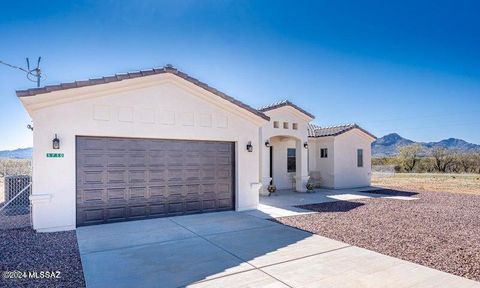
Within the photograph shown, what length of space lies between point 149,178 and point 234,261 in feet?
16.7

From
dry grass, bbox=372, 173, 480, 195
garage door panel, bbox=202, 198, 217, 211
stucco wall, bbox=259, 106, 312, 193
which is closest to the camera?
garage door panel, bbox=202, 198, 217, 211

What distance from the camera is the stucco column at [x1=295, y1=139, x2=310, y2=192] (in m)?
17.3

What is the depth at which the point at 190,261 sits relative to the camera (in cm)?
547

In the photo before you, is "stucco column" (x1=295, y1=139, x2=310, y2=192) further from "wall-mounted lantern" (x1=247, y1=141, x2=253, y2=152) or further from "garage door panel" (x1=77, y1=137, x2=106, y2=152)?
"garage door panel" (x1=77, y1=137, x2=106, y2=152)

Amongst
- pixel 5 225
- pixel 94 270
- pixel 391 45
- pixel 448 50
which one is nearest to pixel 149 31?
pixel 5 225

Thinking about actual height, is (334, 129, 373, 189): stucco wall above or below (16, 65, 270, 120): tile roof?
below

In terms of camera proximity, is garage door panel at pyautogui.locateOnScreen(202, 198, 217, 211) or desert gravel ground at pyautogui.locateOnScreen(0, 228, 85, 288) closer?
desert gravel ground at pyautogui.locateOnScreen(0, 228, 85, 288)

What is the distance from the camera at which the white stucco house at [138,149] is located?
803 cm

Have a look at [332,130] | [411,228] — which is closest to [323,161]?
[332,130]

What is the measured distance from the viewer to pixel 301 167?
1734cm

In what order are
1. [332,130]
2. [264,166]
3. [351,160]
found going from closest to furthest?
[264,166]
[351,160]
[332,130]

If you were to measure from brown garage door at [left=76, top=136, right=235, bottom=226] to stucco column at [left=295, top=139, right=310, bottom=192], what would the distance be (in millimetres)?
7375

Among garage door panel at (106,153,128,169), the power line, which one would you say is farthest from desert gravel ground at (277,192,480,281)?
the power line

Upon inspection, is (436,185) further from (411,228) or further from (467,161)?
(467,161)
